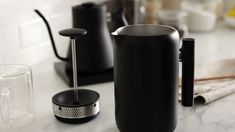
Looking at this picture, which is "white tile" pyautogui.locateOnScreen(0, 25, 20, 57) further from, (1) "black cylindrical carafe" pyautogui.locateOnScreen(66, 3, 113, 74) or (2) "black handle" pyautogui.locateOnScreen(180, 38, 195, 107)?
(2) "black handle" pyautogui.locateOnScreen(180, 38, 195, 107)

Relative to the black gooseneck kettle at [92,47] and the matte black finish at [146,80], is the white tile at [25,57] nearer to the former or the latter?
the black gooseneck kettle at [92,47]

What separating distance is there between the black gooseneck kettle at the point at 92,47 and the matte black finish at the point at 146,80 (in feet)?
1.01

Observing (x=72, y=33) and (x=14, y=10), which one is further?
(x=14, y=10)

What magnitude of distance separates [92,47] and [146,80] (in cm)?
39

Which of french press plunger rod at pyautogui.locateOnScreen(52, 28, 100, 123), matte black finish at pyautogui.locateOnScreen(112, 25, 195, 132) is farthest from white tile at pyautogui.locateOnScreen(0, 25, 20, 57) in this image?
matte black finish at pyautogui.locateOnScreen(112, 25, 195, 132)

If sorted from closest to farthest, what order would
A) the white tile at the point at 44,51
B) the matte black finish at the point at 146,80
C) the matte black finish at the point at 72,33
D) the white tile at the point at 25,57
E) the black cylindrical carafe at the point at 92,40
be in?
1. the matte black finish at the point at 146,80
2. the matte black finish at the point at 72,33
3. the black cylindrical carafe at the point at 92,40
4. the white tile at the point at 25,57
5. the white tile at the point at 44,51

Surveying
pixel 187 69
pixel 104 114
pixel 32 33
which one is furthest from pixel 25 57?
pixel 187 69

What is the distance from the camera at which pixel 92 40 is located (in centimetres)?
122

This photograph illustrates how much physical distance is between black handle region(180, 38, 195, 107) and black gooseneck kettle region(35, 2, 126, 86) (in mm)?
336

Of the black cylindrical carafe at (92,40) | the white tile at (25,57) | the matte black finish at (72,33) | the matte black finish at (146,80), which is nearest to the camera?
the matte black finish at (146,80)

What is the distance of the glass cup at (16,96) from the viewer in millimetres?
1025

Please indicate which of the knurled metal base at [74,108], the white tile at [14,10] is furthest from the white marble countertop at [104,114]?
the white tile at [14,10]

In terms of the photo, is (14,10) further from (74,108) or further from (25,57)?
(74,108)

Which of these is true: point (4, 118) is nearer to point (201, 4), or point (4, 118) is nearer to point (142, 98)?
point (142, 98)
